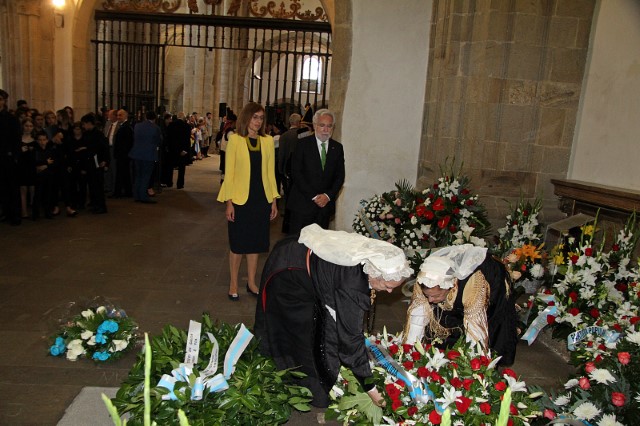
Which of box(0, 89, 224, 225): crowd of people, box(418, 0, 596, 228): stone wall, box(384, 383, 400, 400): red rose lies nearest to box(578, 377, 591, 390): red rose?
box(384, 383, 400, 400): red rose

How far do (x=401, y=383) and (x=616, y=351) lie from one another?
1.04 m

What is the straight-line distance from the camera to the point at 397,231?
5703 mm

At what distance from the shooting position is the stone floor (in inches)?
137

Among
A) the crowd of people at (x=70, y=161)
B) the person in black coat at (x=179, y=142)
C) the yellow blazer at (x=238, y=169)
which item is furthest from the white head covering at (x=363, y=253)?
the person in black coat at (x=179, y=142)

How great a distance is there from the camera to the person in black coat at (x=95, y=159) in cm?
899

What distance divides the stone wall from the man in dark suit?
1.70 metres

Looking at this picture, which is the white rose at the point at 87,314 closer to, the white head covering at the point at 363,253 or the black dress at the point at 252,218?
the black dress at the point at 252,218

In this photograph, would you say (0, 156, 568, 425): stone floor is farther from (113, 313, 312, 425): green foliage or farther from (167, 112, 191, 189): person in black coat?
(167, 112, 191, 189): person in black coat

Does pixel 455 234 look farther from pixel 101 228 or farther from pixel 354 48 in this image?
pixel 101 228

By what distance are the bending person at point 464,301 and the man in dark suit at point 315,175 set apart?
2183 millimetres

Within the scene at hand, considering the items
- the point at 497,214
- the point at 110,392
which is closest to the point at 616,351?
the point at 110,392

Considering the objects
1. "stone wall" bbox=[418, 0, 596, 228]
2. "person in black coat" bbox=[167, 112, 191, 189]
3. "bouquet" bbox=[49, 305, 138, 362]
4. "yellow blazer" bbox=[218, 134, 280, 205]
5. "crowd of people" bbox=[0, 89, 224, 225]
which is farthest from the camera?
"person in black coat" bbox=[167, 112, 191, 189]

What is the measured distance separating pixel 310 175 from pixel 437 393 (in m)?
3.26

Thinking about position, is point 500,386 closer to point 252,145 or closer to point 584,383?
point 584,383
